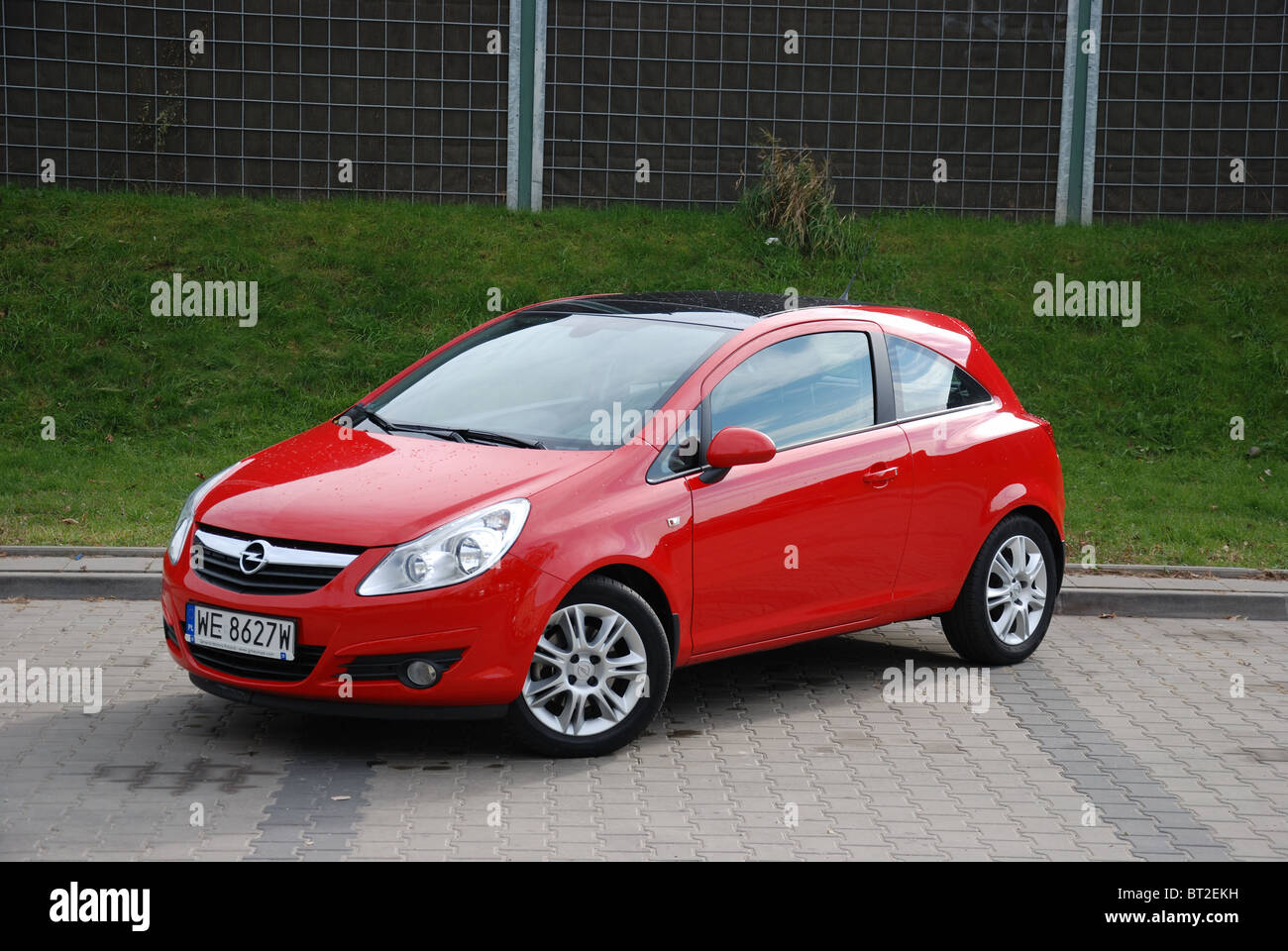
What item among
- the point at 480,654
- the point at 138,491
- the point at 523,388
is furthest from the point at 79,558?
the point at 480,654

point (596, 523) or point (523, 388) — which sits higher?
point (523, 388)

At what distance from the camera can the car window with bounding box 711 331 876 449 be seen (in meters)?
6.41

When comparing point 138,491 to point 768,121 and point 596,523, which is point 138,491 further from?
point 768,121

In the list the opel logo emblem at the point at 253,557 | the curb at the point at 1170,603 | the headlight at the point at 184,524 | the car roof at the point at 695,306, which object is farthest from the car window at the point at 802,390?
the curb at the point at 1170,603

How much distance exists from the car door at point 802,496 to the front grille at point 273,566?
4.66 ft

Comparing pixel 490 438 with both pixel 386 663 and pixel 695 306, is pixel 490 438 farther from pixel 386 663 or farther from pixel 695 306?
pixel 695 306

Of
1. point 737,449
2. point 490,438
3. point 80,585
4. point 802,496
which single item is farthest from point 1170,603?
point 80,585

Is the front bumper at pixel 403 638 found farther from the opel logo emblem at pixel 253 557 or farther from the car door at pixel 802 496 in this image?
the car door at pixel 802 496

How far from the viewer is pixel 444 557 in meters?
5.45

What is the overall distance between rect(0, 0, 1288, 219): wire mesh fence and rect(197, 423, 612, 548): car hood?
9625mm

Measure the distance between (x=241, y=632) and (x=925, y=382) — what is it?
337 centimetres

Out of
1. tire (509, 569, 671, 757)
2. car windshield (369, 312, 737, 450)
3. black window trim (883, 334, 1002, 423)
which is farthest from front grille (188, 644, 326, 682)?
black window trim (883, 334, 1002, 423)
